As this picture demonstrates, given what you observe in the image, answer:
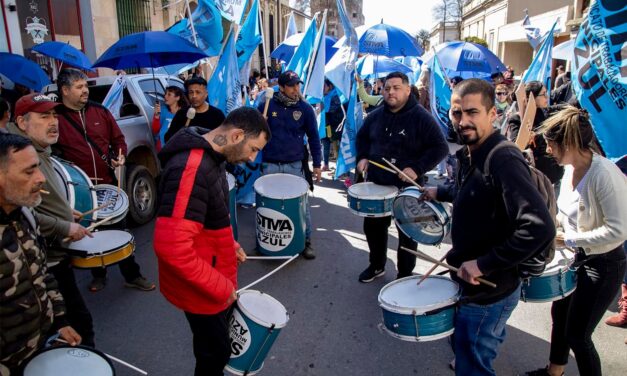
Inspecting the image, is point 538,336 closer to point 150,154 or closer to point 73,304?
point 73,304

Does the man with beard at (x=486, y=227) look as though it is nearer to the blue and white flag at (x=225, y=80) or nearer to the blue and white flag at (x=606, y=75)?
the blue and white flag at (x=606, y=75)

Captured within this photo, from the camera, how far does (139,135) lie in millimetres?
6543

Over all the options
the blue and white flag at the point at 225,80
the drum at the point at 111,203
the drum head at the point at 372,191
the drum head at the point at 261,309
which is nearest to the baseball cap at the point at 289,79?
the blue and white flag at the point at 225,80

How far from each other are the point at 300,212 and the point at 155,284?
5.59 feet

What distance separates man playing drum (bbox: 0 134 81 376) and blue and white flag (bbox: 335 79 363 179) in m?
5.40

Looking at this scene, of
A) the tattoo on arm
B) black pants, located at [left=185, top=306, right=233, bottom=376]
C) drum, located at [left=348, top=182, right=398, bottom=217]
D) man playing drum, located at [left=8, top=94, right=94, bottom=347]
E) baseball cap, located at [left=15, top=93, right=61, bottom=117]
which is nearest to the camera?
the tattoo on arm

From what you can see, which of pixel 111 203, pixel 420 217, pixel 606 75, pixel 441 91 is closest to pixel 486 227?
pixel 420 217

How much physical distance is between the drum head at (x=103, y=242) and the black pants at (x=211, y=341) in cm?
132

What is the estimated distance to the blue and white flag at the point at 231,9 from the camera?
7.16 meters

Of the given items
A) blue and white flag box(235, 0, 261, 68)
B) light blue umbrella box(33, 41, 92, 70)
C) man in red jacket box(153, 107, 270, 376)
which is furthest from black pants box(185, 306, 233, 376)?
light blue umbrella box(33, 41, 92, 70)

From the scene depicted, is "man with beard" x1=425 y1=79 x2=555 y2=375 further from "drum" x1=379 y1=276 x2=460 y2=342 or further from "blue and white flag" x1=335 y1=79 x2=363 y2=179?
"blue and white flag" x1=335 y1=79 x2=363 y2=179

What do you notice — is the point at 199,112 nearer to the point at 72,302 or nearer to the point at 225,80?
the point at 225,80

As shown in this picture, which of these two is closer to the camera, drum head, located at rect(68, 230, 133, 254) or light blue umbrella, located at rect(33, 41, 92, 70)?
drum head, located at rect(68, 230, 133, 254)

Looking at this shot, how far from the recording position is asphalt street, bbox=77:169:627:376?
344 cm
